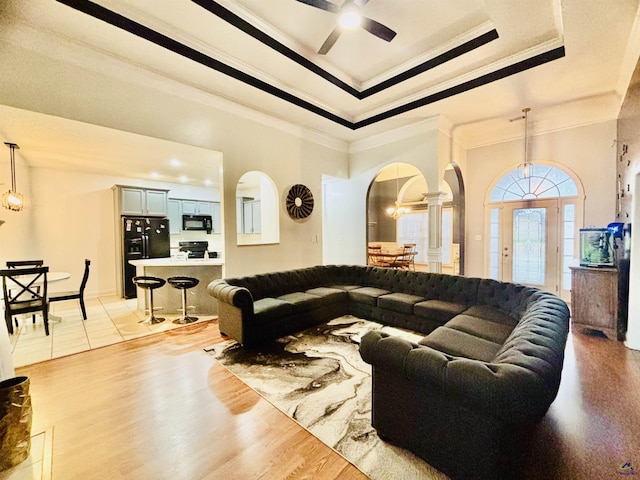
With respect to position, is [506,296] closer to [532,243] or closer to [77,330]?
[532,243]

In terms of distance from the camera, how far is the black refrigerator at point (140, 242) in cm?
583

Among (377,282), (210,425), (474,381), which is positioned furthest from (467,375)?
(377,282)

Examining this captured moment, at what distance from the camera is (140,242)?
6098mm

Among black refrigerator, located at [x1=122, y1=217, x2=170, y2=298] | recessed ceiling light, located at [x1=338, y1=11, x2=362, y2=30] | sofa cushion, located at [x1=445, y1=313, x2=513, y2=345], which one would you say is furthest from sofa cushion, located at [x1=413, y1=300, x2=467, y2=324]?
black refrigerator, located at [x1=122, y1=217, x2=170, y2=298]

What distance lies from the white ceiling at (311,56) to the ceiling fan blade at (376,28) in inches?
13.7

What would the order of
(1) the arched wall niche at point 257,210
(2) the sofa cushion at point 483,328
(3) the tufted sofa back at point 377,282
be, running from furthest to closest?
(1) the arched wall niche at point 257,210 < (3) the tufted sofa back at point 377,282 < (2) the sofa cushion at point 483,328

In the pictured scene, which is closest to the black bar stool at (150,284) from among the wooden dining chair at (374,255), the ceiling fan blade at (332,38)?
the ceiling fan blade at (332,38)

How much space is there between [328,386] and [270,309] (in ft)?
3.95

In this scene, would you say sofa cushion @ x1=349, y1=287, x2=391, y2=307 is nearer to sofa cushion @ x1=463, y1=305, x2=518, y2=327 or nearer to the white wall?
sofa cushion @ x1=463, y1=305, x2=518, y2=327

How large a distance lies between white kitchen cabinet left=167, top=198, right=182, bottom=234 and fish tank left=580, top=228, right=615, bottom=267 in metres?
8.41

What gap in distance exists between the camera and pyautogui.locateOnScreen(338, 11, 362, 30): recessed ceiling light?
2330 mm

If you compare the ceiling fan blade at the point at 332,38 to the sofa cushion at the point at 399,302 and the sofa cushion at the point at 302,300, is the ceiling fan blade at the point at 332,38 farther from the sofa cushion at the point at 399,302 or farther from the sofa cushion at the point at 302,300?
the sofa cushion at the point at 399,302

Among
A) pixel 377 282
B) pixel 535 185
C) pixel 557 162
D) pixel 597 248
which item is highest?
pixel 557 162

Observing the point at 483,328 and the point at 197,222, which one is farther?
the point at 197,222
